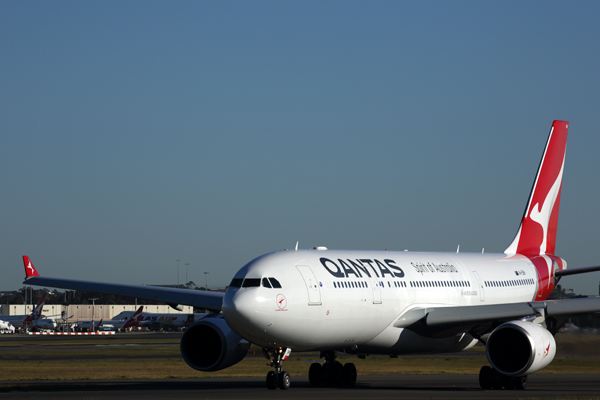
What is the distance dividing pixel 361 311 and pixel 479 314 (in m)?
4.10

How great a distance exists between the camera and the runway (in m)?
23.1

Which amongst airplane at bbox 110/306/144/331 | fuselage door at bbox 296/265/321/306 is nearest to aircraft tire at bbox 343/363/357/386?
fuselage door at bbox 296/265/321/306

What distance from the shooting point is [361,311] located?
24953 mm

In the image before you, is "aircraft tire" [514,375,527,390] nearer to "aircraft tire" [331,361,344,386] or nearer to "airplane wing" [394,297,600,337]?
"airplane wing" [394,297,600,337]

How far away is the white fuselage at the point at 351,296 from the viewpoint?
2222 centimetres

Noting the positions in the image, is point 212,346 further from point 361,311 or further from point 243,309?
point 243,309

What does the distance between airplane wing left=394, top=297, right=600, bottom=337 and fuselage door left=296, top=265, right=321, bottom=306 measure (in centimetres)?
435

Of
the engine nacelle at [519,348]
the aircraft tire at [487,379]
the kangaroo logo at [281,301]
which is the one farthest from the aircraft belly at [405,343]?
the kangaroo logo at [281,301]

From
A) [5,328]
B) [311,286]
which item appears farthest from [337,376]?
[5,328]

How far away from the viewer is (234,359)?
85.0 feet

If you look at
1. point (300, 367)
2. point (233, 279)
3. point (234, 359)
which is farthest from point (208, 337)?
point (300, 367)

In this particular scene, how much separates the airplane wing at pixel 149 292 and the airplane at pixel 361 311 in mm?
39

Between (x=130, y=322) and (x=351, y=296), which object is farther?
(x=130, y=322)

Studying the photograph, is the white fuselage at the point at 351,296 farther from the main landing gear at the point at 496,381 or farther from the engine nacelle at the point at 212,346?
the engine nacelle at the point at 212,346
